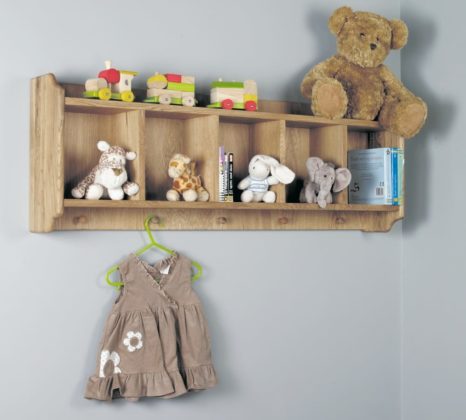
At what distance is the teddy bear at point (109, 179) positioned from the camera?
187 cm

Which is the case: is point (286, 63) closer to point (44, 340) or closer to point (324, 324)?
point (324, 324)

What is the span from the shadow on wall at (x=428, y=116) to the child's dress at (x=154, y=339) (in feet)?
2.85

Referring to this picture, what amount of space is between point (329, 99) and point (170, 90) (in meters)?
0.48

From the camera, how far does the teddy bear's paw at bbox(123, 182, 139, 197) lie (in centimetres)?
189

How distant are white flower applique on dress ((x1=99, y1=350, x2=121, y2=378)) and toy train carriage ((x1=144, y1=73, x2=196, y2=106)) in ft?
2.19

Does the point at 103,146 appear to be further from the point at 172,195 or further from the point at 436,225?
the point at 436,225

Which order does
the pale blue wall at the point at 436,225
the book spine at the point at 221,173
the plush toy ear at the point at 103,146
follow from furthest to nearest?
the pale blue wall at the point at 436,225, the book spine at the point at 221,173, the plush toy ear at the point at 103,146

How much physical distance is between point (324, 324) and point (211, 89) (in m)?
0.84

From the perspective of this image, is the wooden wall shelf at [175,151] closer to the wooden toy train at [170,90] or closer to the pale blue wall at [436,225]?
the wooden toy train at [170,90]

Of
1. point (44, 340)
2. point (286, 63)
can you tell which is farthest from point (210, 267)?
point (286, 63)

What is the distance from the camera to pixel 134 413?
6.77 ft

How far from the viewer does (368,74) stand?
7.47 feet

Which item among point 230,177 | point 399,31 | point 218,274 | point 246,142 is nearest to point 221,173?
point 230,177

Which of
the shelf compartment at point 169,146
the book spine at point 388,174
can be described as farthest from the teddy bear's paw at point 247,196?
the book spine at point 388,174
